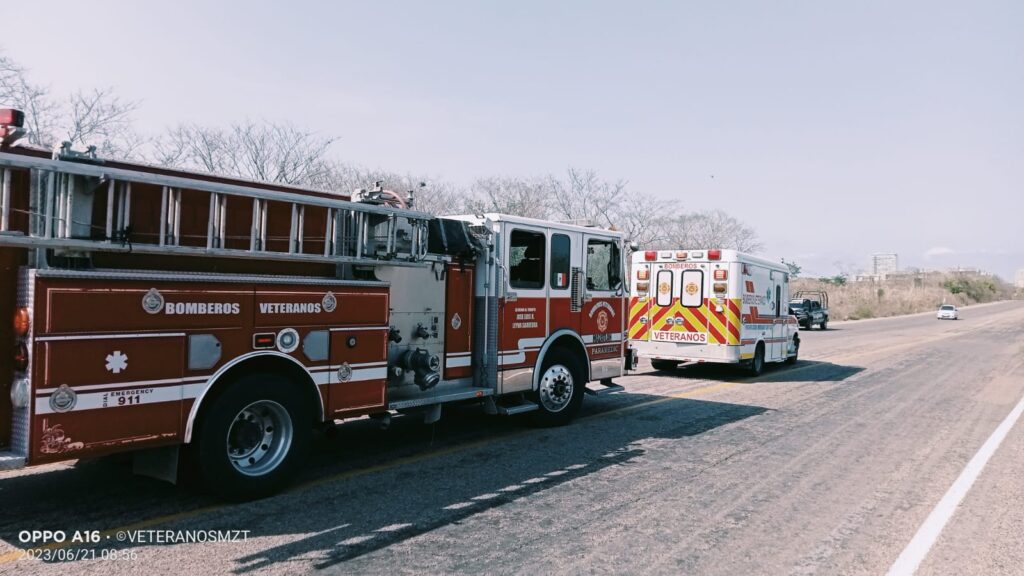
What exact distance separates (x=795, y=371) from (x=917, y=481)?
1005 centimetres

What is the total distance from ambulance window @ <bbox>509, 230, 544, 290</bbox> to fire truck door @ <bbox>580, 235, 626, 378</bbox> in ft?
3.06

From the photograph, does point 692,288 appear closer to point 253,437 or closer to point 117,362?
point 253,437

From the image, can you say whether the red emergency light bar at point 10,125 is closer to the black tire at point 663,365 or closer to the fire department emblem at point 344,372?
the fire department emblem at point 344,372

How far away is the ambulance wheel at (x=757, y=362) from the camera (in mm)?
14992

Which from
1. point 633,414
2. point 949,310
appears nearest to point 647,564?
point 633,414

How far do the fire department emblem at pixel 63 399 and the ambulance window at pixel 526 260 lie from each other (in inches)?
182

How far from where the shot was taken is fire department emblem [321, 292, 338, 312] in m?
5.77

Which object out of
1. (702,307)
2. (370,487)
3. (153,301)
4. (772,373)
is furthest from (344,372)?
(772,373)

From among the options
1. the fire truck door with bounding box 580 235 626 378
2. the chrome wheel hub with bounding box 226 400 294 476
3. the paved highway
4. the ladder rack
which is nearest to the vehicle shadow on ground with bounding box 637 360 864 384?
the paved highway

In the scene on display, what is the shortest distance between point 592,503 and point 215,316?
3.30 m

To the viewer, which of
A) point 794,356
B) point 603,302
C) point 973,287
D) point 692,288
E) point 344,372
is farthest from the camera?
point 973,287

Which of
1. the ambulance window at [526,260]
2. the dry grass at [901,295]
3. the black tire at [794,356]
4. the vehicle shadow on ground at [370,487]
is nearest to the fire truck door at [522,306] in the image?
the ambulance window at [526,260]

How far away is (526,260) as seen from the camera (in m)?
8.26

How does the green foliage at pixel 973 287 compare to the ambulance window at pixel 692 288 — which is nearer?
the ambulance window at pixel 692 288
